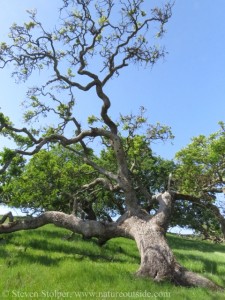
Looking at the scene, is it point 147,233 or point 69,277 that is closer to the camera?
point 69,277

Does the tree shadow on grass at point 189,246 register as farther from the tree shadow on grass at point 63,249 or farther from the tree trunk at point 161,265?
the tree trunk at point 161,265

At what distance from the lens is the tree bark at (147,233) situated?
11.2 metres

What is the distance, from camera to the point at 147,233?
13.2 meters

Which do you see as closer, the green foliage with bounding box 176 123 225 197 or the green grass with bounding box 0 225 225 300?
the green grass with bounding box 0 225 225 300

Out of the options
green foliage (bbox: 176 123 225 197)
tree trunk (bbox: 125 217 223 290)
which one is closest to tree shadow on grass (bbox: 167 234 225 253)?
green foliage (bbox: 176 123 225 197)

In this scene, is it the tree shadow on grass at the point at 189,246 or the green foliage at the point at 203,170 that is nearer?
the green foliage at the point at 203,170

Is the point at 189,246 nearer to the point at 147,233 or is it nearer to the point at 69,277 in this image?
the point at 147,233

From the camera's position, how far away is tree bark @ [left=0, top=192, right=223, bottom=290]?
11.2m

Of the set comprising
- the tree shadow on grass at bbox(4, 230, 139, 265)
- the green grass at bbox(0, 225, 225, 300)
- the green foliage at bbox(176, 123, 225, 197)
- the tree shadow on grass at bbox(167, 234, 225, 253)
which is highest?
the green foliage at bbox(176, 123, 225, 197)

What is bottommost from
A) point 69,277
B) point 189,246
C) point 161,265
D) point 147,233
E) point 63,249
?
point 69,277

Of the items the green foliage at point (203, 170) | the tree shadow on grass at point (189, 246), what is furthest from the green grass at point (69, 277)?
the tree shadow on grass at point (189, 246)

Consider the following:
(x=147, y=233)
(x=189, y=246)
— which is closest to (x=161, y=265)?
(x=147, y=233)

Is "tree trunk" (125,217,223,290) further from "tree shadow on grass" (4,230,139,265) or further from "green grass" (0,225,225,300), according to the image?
"tree shadow on grass" (4,230,139,265)

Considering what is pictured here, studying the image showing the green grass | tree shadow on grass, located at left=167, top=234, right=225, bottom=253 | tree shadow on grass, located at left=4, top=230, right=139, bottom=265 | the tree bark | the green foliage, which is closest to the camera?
the green grass
